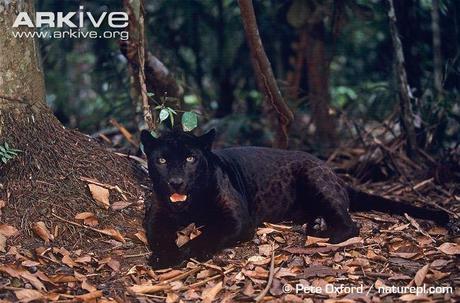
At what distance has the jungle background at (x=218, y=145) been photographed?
368 cm

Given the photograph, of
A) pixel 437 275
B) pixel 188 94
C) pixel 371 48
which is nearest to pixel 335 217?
pixel 437 275

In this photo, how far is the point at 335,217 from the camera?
4395 mm

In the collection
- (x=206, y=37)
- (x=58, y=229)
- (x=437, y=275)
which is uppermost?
(x=206, y=37)

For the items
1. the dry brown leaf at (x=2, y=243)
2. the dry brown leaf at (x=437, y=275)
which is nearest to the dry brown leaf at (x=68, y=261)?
the dry brown leaf at (x=2, y=243)

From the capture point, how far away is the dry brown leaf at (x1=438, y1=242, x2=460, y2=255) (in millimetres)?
3963

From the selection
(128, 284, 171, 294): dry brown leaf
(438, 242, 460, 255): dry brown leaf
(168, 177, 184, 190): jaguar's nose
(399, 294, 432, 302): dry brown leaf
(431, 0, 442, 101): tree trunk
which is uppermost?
(431, 0, 442, 101): tree trunk

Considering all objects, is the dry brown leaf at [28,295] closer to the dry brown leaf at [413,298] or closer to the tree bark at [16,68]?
the tree bark at [16,68]

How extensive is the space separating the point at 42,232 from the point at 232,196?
114 centimetres

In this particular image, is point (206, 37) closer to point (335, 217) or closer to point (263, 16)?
point (263, 16)

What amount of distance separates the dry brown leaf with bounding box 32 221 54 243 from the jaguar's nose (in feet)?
2.50

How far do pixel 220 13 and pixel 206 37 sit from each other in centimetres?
55

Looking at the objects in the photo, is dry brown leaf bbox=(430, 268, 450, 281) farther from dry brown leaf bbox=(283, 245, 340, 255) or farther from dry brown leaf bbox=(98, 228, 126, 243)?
dry brown leaf bbox=(98, 228, 126, 243)

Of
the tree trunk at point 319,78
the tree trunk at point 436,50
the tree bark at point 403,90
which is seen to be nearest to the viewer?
the tree bark at point 403,90

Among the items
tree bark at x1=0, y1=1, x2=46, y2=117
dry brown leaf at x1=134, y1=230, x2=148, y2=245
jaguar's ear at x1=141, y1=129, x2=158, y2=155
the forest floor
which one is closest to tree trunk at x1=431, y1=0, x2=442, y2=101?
the forest floor
